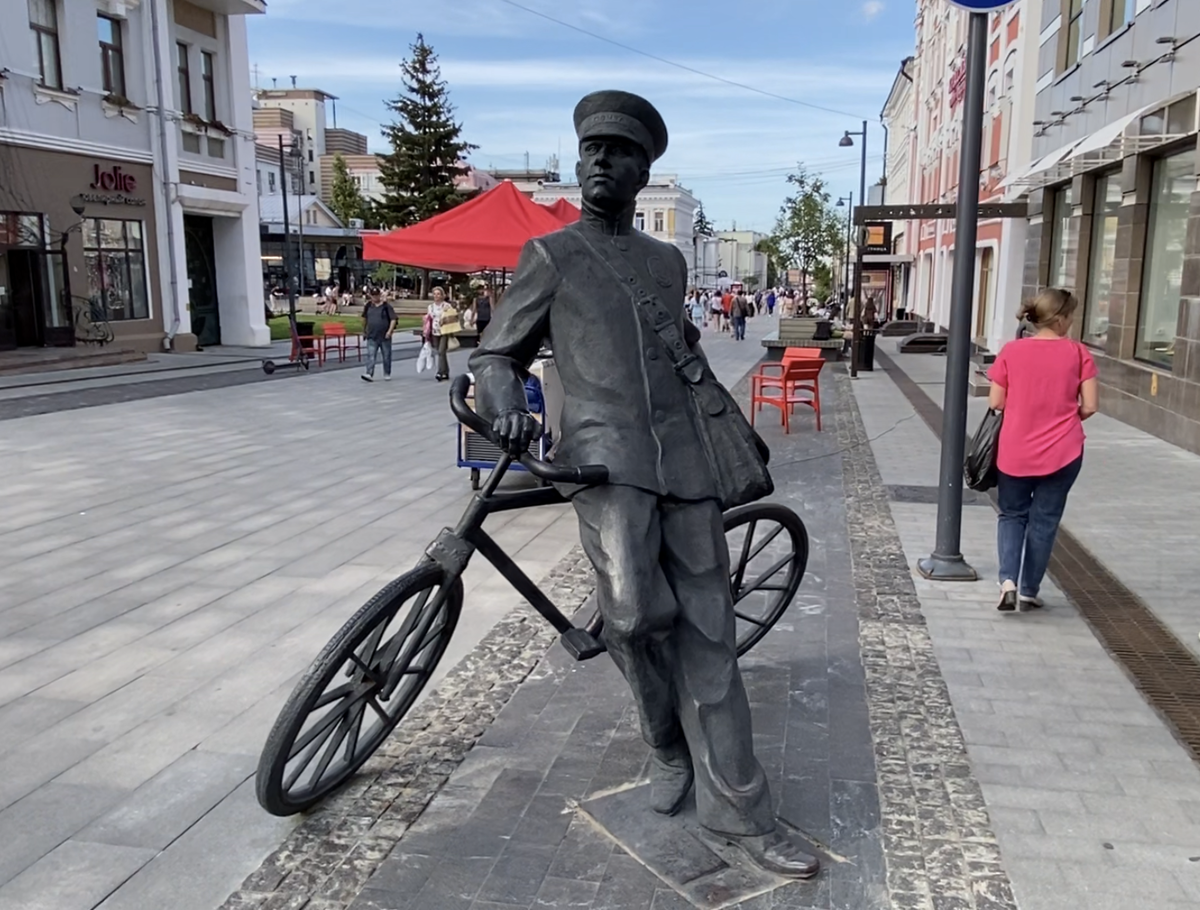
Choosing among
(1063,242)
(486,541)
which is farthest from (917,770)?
(1063,242)

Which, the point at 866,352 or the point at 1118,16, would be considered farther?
the point at 866,352

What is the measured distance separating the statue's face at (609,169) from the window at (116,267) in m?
20.0

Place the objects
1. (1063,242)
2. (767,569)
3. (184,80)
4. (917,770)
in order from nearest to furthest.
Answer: (917,770)
(767,569)
(1063,242)
(184,80)

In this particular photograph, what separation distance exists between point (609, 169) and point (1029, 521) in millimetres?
3148

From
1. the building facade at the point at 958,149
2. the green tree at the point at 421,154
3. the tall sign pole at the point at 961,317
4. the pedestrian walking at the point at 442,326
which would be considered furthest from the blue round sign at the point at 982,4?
the green tree at the point at 421,154

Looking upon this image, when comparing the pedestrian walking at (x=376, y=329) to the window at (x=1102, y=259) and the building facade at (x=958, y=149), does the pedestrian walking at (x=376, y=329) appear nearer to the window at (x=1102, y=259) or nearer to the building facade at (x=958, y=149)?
the building facade at (x=958, y=149)

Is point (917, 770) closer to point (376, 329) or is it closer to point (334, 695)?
point (334, 695)

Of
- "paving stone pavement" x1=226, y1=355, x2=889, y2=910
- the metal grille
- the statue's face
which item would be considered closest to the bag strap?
the statue's face

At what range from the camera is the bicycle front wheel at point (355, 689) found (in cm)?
280

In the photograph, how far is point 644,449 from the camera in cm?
275

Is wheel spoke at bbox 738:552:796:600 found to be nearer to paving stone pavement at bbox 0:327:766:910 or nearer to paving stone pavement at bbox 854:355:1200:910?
paving stone pavement at bbox 854:355:1200:910

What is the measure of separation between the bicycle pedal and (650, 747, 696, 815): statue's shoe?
34 centimetres

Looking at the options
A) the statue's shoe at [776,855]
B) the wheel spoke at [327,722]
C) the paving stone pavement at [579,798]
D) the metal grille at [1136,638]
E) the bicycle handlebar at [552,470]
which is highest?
the bicycle handlebar at [552,470]

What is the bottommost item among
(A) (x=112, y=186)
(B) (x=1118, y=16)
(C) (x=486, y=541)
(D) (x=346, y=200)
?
(C) (x=486, y=541)
